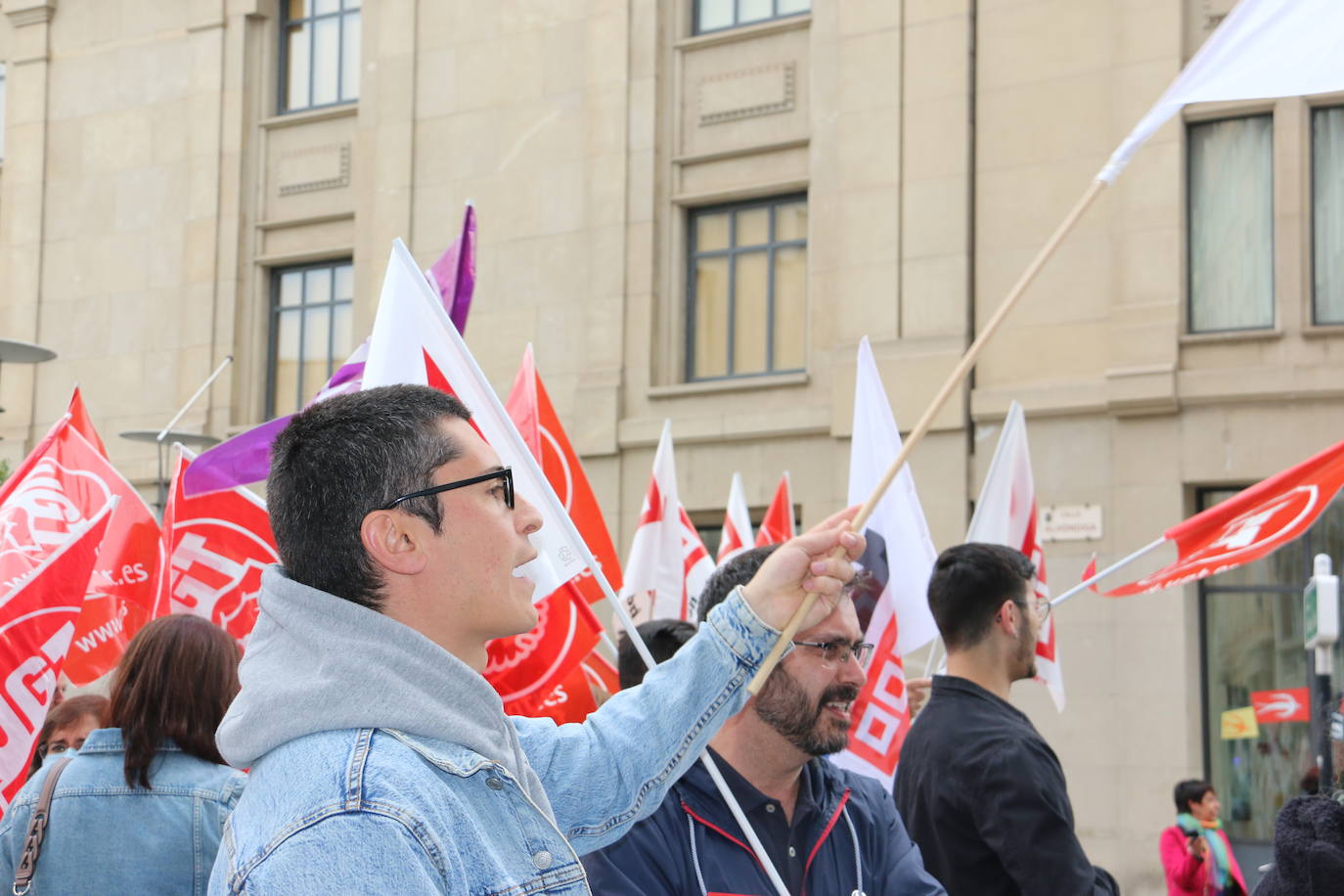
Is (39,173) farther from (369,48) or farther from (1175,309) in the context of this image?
(1175,309)

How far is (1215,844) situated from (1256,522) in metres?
4.13

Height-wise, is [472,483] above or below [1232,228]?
below

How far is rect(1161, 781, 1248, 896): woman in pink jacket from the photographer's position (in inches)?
410

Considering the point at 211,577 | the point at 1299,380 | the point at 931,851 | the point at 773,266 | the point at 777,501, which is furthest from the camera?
the point at 773,266

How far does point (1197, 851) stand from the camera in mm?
10484

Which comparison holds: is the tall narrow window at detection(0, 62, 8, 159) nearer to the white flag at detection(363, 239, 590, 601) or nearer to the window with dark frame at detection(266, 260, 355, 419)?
the window with dark frame at detection(266, 260, 355, 419)

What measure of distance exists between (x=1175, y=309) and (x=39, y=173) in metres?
14.5

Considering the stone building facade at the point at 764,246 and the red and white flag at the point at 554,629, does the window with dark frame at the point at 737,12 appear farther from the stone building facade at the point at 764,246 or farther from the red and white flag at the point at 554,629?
the red and white flag at the point at 554,629

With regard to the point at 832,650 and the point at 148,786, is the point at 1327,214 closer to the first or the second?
the point at 832,650

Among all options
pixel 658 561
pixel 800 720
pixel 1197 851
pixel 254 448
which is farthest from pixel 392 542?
pixel 1197 851

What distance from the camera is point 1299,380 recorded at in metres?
13.0

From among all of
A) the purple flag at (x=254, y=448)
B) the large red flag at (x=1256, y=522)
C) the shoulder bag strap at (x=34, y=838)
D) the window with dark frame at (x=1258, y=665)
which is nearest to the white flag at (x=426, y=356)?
the shoulder bag strap at (x=34, y=838)

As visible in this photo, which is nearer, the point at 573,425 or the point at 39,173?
the point at 573,425

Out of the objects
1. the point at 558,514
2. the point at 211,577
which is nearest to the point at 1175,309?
the point at 211,577
